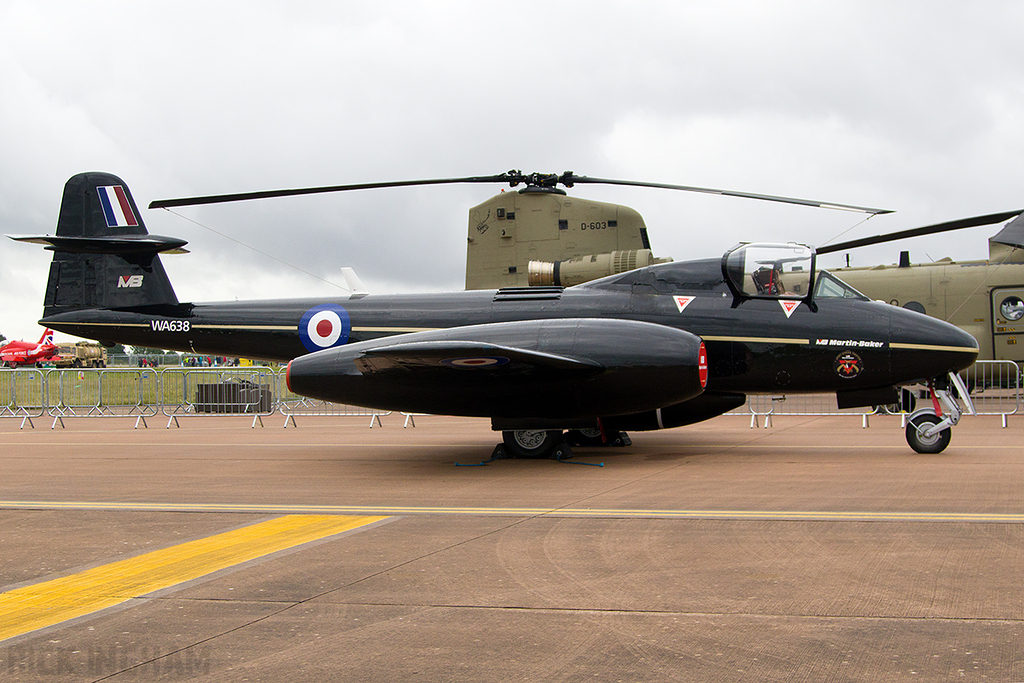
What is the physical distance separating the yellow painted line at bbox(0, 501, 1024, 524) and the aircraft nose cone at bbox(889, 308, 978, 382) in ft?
13.1

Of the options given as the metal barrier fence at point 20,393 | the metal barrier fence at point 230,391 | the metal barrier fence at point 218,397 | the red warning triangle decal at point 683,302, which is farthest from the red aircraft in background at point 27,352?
the red warning triangle decal at point 683,302

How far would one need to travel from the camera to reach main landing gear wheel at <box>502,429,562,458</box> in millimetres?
10711

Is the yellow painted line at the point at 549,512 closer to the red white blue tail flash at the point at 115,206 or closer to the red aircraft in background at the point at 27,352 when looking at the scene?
the red white blue tail flash at the point at 115,206

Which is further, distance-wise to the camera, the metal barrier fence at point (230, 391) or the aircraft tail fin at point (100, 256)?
the metal barrier fence at point (230, 391)

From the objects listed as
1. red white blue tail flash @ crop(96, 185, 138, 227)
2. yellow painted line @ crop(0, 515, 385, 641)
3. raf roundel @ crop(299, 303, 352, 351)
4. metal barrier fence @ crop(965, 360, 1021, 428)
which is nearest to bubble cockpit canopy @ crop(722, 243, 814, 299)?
raf roundel @ crop(299, 303, 352, 351)

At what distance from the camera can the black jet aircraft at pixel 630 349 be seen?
30.5 feet

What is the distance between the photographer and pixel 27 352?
69438 mm

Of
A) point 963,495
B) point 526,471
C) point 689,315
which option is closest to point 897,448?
point 689,315

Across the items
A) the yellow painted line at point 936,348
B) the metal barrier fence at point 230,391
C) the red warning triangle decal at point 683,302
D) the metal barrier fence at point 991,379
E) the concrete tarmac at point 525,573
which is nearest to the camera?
the concrete tarmac at point 525,573

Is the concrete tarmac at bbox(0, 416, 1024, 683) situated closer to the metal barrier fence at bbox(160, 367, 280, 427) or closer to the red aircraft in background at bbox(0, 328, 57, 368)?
the metal barrier fence at bbox(160, 367, 280, 427)

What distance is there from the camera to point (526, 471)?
959 centimetres

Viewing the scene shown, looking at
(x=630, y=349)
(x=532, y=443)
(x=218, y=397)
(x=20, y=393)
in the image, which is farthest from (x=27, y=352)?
(x=630, y=349)

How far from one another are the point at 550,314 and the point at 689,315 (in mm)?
1810

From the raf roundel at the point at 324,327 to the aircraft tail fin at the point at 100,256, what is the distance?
2.46m
